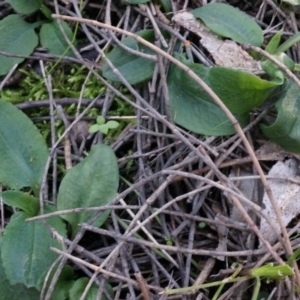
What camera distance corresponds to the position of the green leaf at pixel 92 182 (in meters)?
1.14

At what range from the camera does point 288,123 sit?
1.11m

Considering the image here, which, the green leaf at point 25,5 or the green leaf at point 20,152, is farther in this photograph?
the green leaf at point 25,5

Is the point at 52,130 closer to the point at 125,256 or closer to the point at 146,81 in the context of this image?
the point at 146,81

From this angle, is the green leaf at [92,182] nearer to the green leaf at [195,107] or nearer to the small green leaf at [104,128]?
the small green leaf at [104,128]

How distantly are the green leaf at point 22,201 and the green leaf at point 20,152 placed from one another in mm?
69

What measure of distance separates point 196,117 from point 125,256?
36 centimetres

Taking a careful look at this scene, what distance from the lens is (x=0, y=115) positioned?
123 centimetres

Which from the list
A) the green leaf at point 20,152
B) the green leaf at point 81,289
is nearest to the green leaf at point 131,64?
the green leaf at point 20,152

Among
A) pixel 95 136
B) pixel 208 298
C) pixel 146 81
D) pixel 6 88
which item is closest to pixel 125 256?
pixel 208 298

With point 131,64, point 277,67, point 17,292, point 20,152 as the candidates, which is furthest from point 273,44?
point 17,292

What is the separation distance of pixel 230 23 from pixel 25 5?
555 millimetres

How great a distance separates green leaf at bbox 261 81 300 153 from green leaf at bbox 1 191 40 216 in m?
0.56

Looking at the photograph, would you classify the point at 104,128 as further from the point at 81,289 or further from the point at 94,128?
the point at 81,289

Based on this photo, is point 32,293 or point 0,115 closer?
point 32,293
